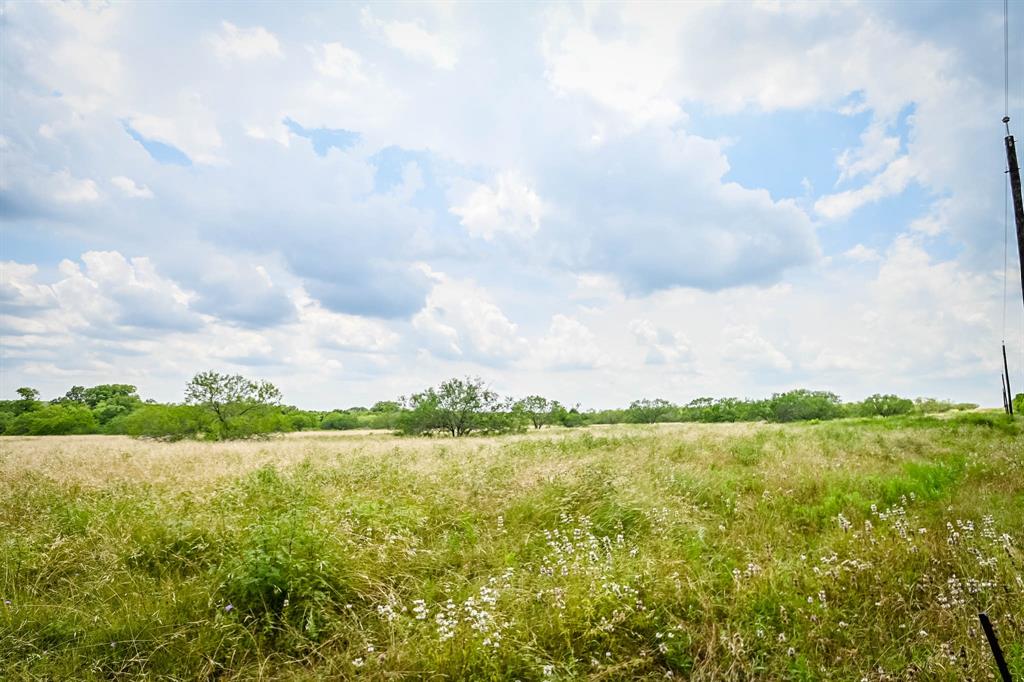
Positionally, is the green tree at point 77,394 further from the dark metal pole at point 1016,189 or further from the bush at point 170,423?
the dark metal pole at point 1016,189

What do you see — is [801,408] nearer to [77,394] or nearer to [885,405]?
[885,405]

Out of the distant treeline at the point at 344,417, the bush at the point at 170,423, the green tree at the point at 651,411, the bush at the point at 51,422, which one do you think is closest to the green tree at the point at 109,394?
the distant treeline at the point at 344,417

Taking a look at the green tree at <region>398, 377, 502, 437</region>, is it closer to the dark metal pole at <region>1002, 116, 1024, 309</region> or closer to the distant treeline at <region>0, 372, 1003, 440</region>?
the distant treeline at <region>0, 372, 1003, 440</region>

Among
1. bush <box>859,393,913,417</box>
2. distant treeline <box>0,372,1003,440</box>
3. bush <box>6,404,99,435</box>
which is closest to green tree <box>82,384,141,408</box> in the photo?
distant treeline <box>0,372,1003,440</box>

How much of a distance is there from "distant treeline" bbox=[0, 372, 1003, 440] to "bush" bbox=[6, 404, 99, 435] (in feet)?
0.33

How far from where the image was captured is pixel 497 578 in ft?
17.5

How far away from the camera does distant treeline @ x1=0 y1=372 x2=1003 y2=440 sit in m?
46.2

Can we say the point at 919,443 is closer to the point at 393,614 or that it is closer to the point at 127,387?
the point at 393,614

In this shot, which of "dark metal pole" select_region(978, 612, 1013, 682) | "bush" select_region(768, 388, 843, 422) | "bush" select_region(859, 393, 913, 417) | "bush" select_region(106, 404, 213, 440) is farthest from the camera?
"bush" select_region(768, 388, 843, 422)

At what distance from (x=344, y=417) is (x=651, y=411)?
218ft

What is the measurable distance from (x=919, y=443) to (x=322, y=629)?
1996cm

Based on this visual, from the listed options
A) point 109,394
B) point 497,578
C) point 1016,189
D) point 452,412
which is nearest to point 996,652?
point 497,578

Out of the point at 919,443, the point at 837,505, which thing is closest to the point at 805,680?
the point at 837,505

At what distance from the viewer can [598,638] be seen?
454 cm
